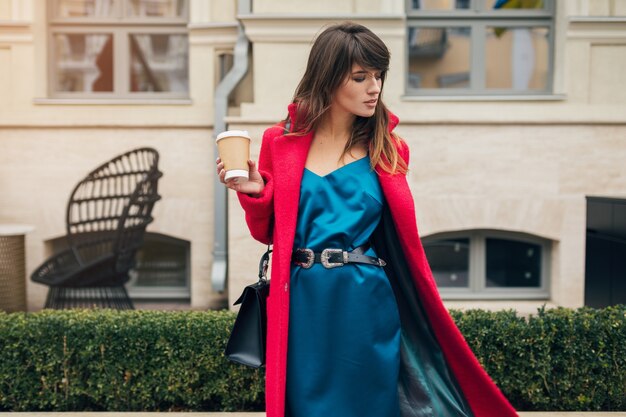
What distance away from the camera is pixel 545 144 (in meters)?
6.59

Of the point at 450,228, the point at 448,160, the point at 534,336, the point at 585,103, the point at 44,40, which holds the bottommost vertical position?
the point at 534,336

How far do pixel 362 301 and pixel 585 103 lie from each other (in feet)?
15.2

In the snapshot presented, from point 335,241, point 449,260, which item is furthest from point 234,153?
point 449,260

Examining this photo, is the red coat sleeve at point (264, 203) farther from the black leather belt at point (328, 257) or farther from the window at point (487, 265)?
the window at point (487, 265)

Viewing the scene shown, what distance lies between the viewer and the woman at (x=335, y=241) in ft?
8.98

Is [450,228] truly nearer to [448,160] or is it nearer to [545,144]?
[448,160]

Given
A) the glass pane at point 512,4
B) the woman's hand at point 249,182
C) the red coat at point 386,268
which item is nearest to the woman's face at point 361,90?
the red coat at point 386,268

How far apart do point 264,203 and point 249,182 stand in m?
0.10

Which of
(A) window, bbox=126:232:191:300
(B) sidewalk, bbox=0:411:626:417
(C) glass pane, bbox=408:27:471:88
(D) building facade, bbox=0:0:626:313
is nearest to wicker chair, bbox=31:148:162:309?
(D) building facade, bbox=0:0:626:313

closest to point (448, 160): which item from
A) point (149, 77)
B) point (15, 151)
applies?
point (149, 77)

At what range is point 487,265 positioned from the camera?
712 centimetres

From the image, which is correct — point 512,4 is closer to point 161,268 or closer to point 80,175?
point 161,268

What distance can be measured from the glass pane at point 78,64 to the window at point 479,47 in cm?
299

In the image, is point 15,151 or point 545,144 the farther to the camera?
point 15,151
